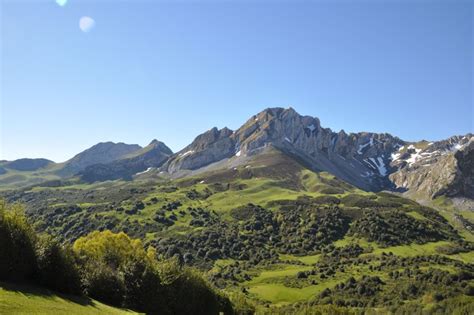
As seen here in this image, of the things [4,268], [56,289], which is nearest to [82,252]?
[56,289]

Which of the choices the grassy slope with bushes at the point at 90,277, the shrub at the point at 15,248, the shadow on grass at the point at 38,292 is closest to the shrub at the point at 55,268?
the grassy slope with bushes at the point at 90,277

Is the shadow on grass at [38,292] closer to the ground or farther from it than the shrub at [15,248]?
closer to the ground

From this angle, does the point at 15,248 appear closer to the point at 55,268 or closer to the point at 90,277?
the point at 55,268

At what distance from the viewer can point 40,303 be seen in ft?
116

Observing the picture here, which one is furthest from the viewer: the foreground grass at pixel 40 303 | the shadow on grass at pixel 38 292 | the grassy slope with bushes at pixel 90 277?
the grassy slope with bushes at pixel 90 277

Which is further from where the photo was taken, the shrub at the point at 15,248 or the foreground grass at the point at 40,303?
the shrub at the point at 15,248

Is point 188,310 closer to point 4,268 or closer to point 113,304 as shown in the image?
point 113,304

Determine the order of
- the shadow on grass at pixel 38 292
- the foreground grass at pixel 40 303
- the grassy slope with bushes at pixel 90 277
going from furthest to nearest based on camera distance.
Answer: the grassy slope with bushes at pixel 90 277 → the shadow on grass at pixel 38 292 → the foreground grass at pixel 40 303

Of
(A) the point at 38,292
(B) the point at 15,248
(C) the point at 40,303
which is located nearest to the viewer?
(C) the point at 40,303

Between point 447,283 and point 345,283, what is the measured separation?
39553 millimetres

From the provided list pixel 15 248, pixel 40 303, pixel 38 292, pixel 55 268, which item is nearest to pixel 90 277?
pixel 55 268

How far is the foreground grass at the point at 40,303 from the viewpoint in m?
31.6

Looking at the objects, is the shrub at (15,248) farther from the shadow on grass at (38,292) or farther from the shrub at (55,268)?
the shadow on grass at (38,292)

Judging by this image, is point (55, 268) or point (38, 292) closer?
point (38, 292)
